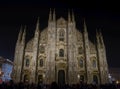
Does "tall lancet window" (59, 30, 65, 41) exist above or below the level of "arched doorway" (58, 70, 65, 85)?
above

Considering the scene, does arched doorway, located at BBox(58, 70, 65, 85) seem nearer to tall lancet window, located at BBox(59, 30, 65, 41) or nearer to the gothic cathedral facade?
the gothic cathedral facade

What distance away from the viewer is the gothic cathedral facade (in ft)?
110

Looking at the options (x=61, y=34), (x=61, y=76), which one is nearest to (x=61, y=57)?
(x=61, y=76)

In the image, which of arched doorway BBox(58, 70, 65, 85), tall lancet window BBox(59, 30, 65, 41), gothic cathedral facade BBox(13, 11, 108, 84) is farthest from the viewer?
tall lancet window BBox(59, 30, 65, 41)

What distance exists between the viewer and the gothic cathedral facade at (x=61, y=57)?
33.4 m

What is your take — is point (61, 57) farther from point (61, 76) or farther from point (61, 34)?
point (61, 34)

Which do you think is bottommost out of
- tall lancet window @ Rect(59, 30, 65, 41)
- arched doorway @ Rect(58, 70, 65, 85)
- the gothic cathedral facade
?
arched doorway @ Rect(58, 70, 65, 85)

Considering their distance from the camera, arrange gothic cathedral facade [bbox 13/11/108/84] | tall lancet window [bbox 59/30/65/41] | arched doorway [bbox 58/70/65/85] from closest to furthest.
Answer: gothic cathedral facade [bbox 13/11/108/84], arched doorway [bbox 58/70/65/85], tall lancet window [bbox 59/30/65/41]

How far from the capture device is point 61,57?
3519cm

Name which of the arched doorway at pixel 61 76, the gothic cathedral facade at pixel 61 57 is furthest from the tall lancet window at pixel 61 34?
the arched doorway at pixel 61 76

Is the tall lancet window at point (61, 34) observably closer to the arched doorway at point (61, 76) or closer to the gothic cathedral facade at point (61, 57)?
the gothic cathedral facade at point (61, 57)

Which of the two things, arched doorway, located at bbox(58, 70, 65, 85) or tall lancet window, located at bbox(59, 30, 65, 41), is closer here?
arched doorway, located at bbox(58, 70, 65, 85)

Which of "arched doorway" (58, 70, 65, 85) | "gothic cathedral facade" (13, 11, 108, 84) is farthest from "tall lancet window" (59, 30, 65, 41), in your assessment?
"arched doorway" (58, 70, 65, 85)

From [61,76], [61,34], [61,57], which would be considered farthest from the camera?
[61,34]
